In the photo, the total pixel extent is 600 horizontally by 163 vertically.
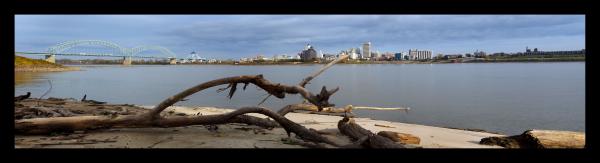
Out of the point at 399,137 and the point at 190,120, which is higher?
the point at 190,120

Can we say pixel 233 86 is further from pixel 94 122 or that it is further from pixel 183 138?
pixel 94 122

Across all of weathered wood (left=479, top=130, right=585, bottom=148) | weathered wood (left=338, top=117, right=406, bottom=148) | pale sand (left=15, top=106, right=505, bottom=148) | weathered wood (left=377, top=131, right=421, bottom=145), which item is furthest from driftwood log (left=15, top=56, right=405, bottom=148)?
weathered wood (left=479, top=130, right=585, bottom=148)

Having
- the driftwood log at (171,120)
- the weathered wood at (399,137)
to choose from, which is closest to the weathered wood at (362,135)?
the weathered wood at (399,137)

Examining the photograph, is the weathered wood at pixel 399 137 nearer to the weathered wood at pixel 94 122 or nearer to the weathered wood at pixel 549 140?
the weathered wood at pixel 549 140

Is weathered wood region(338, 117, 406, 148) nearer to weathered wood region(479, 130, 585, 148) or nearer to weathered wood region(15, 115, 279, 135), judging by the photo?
weathered wood region(15, 115, 279, 135)

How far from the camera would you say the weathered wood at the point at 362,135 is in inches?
191

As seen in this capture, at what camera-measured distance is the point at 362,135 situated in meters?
5.95

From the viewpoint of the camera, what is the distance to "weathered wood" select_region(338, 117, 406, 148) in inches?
191
